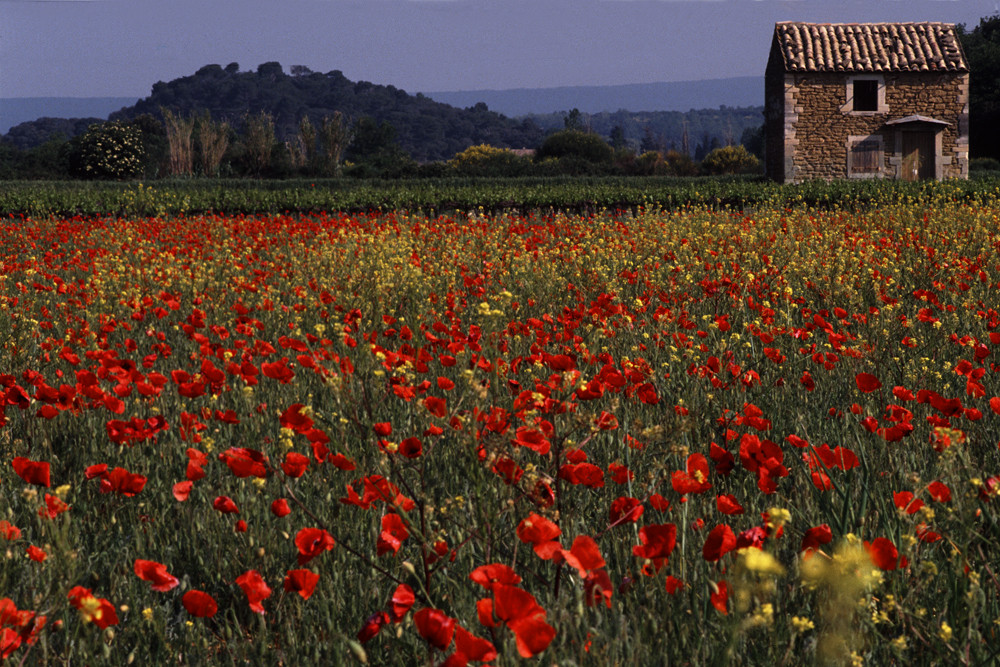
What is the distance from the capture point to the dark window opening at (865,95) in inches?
1163

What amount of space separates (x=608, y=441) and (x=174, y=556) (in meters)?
1.47

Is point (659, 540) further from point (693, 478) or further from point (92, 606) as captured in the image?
point (92, 606)

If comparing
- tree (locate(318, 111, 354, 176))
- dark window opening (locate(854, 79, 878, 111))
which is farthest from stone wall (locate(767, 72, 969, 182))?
tree (locate(318, 111, 354, 176))

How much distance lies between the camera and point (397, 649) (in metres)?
1.62

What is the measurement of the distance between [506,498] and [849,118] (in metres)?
30.7

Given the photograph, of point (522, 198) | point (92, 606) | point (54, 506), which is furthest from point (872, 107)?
point (92, 606)

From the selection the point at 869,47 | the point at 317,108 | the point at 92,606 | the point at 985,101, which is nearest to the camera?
the point at 92,606

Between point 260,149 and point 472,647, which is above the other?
point 260,149

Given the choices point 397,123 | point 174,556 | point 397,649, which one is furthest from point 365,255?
point 397,123

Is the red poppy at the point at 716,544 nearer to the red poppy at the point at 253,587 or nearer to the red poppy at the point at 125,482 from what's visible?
the red poppy at the point at 253,587

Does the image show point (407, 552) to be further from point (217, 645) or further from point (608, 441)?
point (608, 441)

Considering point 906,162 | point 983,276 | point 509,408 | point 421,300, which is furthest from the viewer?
point 906,162

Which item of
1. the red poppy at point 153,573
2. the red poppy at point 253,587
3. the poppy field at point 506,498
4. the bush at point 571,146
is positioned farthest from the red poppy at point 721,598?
the bush at point 571,146

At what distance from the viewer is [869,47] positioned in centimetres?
2923
